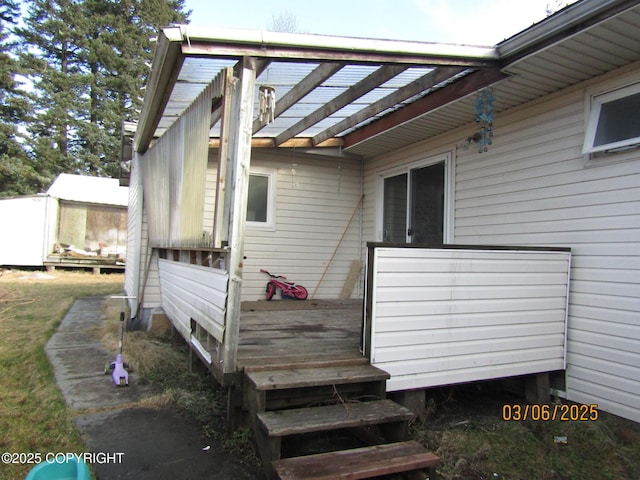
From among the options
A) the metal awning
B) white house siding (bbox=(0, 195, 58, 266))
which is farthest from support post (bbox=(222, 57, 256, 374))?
white house siding (bbox=(0, 195, 58, 266))

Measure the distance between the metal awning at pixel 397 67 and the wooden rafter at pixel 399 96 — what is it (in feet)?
0.04

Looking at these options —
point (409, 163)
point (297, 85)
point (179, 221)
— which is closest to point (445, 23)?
point (409, 163)

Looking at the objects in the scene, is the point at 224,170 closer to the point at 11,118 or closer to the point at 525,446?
the point at 525,446

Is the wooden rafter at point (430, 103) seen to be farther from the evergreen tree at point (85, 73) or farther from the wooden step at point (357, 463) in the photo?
the evergreen tree at point (85, 73)

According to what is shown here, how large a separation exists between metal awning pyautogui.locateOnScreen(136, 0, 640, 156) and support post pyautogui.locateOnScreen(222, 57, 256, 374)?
0.25m

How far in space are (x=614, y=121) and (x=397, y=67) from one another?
75.3 inches

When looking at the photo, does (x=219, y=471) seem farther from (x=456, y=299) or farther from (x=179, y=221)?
(x=179, y=221)

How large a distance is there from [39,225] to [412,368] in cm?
1485

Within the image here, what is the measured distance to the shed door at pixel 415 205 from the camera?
5.63m

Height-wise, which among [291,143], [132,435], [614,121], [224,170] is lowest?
[132,435]

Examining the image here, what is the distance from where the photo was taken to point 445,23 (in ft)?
61.4

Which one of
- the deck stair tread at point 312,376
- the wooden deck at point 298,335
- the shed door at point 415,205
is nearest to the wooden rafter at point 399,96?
the shed door at point 415,205

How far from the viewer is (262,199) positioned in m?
6.82
